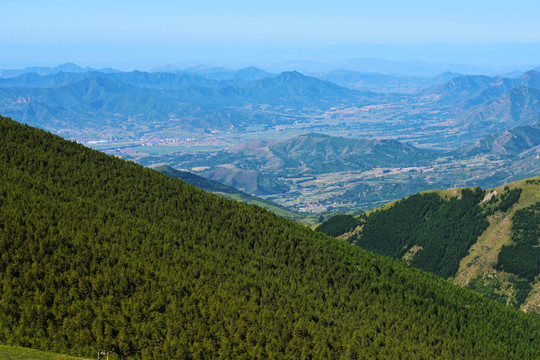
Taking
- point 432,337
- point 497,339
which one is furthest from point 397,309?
point 497,339

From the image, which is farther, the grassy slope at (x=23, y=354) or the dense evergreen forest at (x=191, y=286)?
the dense evergreen forest at (x=191, y=286)

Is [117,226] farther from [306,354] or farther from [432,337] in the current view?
[432,337]

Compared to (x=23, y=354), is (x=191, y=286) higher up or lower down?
lower down

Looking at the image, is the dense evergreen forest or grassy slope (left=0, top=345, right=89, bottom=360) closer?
grassy slope (left=0, top=345, right=89, bottom=360)
